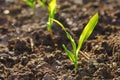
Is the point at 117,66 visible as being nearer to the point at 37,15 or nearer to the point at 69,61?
the point at 69,61

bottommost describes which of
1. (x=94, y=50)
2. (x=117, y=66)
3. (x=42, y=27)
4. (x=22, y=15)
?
(x=117, y=66)

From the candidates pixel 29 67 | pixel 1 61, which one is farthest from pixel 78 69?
pixel 1 61

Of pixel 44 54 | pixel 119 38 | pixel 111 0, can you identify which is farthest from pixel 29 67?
pixel 111 0

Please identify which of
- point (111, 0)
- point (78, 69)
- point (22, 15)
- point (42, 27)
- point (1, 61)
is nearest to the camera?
point (78, 69)

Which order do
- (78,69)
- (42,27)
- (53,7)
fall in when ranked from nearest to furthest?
(78,69), (53,7), (42,27)

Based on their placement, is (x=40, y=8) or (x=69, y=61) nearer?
(x=69, y=61)

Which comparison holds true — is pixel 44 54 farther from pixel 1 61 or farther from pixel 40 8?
pixel 40 8

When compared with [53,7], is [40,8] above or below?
Answer: above
